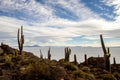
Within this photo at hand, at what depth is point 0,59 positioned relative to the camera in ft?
79.9

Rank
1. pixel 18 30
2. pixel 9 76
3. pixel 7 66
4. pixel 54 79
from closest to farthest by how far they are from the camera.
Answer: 1. pixel 54 79
2. pixel 9 76
3. pixel 7 66
4. pixel 18 30

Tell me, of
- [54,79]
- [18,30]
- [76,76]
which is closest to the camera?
[54,79]

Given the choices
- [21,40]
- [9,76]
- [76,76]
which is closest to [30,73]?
[9,76]

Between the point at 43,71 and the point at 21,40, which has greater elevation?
the point at 21,40

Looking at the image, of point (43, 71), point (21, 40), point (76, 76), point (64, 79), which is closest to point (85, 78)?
point (76, 76)

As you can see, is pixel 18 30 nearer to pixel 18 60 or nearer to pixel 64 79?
pixel 18 60

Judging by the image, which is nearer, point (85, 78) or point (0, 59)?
point (85, 78)

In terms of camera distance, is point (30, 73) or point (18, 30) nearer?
point (30, 73)

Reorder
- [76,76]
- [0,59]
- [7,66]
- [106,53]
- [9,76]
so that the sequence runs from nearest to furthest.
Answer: [9,76]
[76,76]
[7,66]
[0,59]
[106,53]

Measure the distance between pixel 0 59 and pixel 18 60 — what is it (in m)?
1.82

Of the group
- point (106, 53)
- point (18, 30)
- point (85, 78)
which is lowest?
point (85, 78)

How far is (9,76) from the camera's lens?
17.9 metres

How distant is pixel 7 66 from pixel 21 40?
26.4 ft

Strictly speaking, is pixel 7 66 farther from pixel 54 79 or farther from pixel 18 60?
pixel 54 79
